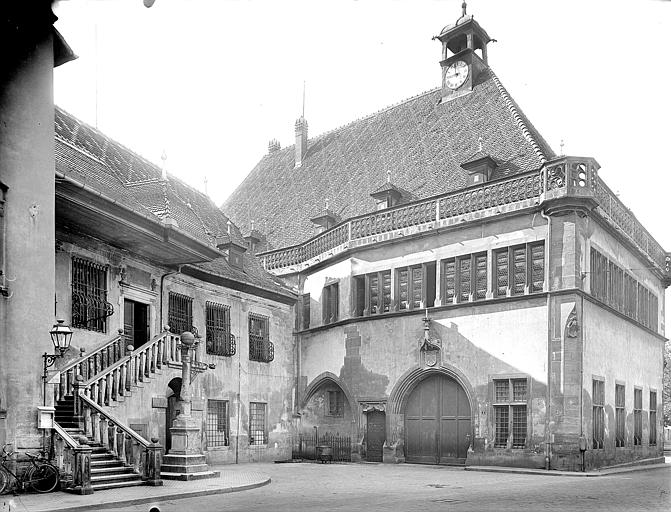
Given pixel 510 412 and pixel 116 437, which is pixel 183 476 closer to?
pixel 116 437

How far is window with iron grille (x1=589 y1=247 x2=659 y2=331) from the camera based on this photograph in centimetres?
2406

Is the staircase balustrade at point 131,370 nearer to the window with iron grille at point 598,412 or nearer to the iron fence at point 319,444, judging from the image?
the iron fence at point 319,444

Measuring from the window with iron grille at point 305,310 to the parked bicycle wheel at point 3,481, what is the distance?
55.6ft

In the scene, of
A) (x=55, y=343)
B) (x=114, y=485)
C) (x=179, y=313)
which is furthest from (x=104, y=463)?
(x=179, y=313)

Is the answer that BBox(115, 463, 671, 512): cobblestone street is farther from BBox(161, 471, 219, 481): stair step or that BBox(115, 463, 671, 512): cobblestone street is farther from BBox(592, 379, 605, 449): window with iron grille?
BBox(161, 471, 219, 481): stair step

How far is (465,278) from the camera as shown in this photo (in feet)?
82.1

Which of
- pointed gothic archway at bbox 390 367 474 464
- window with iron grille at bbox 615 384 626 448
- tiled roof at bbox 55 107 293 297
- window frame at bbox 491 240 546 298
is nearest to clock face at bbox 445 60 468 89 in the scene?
window frame at bbox 491 240 546 298

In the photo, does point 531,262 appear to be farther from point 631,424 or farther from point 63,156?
point 63,156

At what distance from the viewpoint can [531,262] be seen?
2345 cm

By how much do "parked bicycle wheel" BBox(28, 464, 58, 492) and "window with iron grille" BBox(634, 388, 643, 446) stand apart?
20012mm

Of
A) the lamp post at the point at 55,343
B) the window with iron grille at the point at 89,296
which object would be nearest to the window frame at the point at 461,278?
the window with iron grille at the point at 89,296

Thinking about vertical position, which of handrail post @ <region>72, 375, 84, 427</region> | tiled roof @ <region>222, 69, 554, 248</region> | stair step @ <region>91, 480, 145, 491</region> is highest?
tiled roof @ <region>222, 69, 554, 248</region>

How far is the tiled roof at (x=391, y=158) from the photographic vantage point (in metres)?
27.2

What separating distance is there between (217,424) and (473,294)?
9085mm
